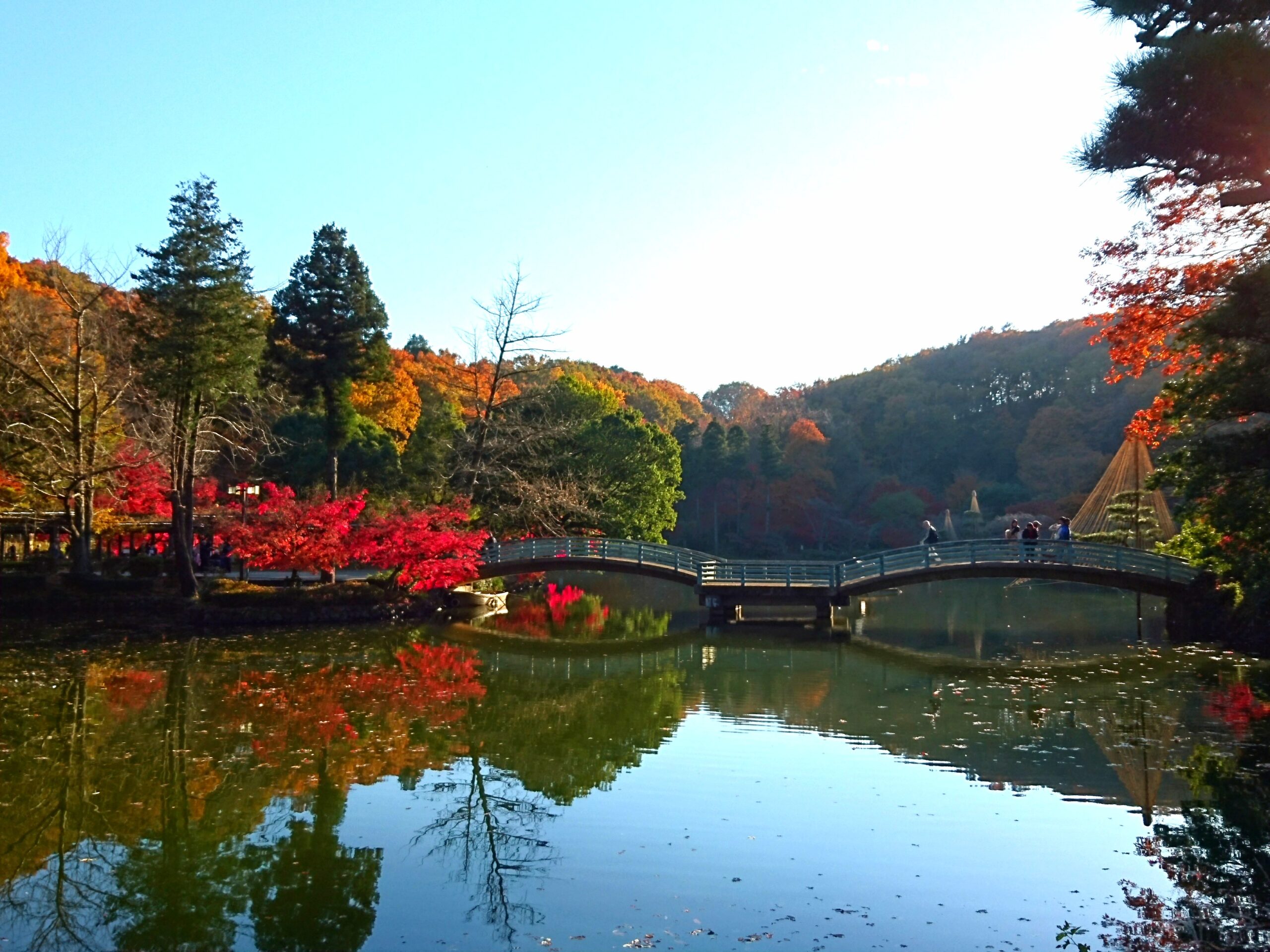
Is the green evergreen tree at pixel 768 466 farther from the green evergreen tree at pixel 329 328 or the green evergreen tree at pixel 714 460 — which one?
the green evergreen tree at pixel 329 328

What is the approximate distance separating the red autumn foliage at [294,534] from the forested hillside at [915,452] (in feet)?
94.5

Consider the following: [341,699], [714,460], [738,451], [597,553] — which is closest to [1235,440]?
[341,699]

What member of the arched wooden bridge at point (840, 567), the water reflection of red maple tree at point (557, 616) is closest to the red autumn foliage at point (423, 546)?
the arched wooden bridge at point (840, 567)

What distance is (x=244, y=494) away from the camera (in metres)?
24.6

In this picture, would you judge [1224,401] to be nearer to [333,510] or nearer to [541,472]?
[333,510]

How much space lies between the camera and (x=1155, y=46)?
36.4 feet

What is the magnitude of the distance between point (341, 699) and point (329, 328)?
48.7 feet

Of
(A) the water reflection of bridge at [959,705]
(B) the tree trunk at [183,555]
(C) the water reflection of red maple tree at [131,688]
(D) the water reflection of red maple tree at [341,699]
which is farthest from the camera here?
(B) the tree trunk at [183,555]

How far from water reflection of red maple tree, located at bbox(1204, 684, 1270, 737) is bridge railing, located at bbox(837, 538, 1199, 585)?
19.7 feet

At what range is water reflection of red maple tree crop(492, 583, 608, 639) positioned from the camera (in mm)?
23812

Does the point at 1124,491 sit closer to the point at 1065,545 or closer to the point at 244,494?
the point at 1065,545

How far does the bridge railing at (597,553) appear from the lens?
24.9 meters

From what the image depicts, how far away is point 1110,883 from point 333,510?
18180 mm

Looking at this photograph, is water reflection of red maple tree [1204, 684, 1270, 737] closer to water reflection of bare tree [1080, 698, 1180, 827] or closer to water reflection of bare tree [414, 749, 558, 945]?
water reflection of bare tree [1080, 698, 1180, 827]
